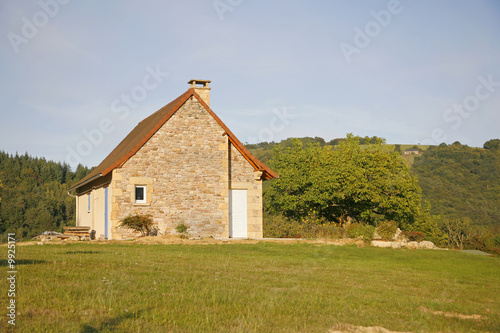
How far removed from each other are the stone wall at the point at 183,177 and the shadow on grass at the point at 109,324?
1498 centimetres

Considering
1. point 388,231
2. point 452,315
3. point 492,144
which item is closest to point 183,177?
point 388,231

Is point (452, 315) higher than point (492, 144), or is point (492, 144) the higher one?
point (492, 144)

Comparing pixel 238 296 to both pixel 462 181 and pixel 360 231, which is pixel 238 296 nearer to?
pixel 360 231

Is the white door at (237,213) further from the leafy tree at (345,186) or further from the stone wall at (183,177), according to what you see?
the leafy tree at (345,186)

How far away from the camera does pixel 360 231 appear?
21875 millimetres

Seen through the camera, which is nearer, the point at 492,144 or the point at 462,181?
the point at 462,181

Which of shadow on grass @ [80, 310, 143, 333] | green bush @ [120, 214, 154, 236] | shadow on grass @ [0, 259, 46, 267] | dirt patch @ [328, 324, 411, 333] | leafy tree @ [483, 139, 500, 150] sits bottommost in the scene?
dirt patch @ [328, 324, 411, 333]

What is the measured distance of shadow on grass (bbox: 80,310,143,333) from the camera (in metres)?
6.05

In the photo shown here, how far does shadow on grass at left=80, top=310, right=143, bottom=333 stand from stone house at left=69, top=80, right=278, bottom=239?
49.0 feet

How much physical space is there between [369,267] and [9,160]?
258 ft

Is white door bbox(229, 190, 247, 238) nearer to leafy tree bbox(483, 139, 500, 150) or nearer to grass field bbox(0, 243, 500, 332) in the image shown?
grass field bbox(0, 243, 500, 332)

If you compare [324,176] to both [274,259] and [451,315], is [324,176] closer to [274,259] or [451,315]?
[274,259]

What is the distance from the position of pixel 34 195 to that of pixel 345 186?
52.3m

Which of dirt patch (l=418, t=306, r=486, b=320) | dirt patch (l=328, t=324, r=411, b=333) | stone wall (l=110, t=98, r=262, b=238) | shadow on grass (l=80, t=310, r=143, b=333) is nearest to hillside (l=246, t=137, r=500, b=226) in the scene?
stone wall (l=110, t=98, r=262, b=238)
